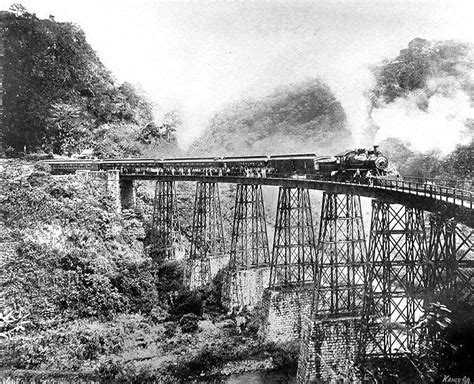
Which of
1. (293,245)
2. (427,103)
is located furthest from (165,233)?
(427,103)

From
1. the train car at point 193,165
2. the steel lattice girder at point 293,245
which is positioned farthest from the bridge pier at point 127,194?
the steel lattice girder at point 293,245

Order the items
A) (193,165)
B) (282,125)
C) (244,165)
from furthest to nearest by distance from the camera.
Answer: (282,125) → (193,165) → (244,165)

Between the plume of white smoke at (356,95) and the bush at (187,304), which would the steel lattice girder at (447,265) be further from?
the plume of white smoke at (356,95)

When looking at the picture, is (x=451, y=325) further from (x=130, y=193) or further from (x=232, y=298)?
(x=130, y=193)

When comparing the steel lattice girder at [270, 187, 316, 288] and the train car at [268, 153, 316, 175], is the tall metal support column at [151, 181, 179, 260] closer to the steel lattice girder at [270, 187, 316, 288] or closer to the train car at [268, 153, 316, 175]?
the train car at [268, 153, 316, 175]

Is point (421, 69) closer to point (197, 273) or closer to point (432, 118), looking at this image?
point (432, 118)
